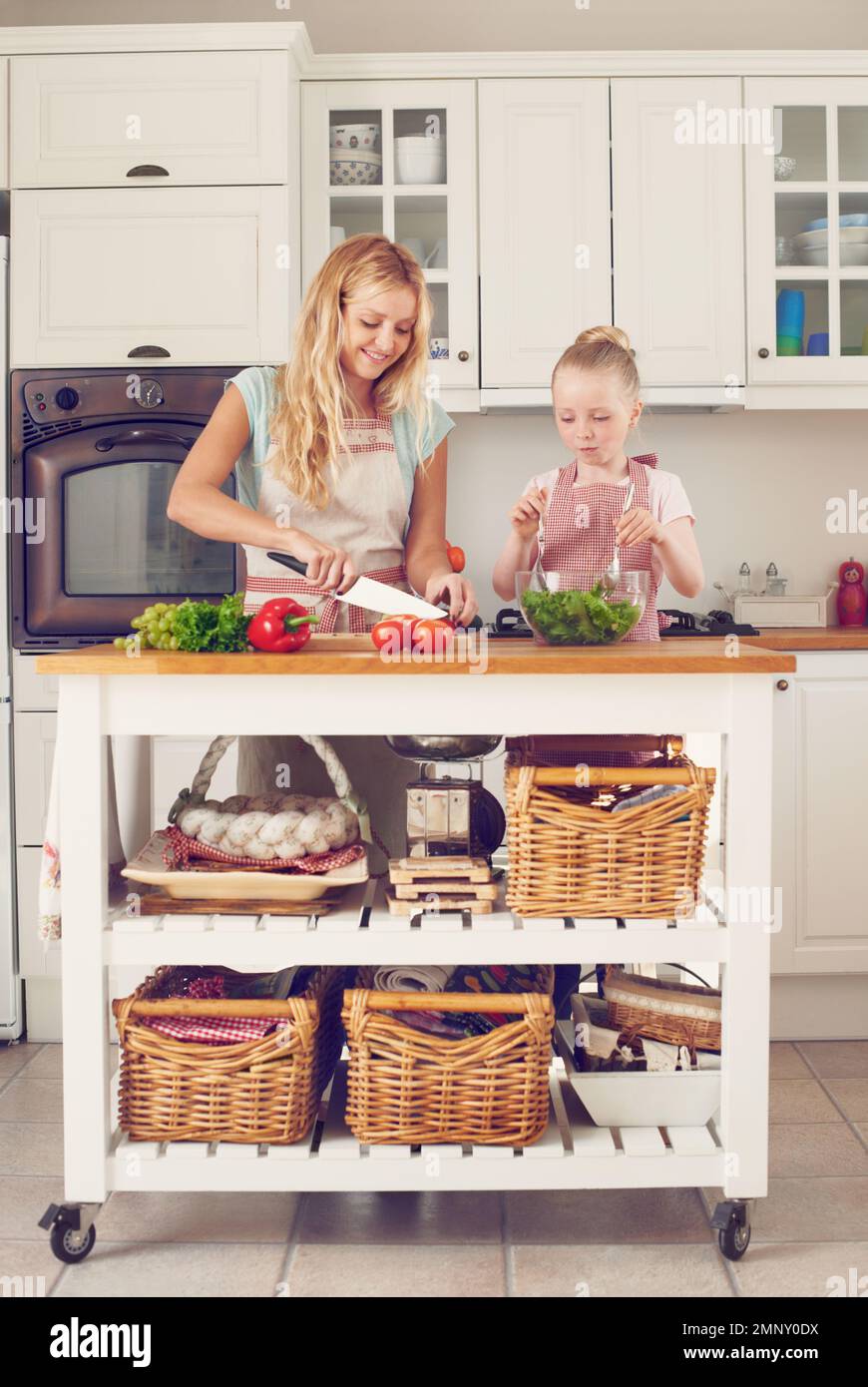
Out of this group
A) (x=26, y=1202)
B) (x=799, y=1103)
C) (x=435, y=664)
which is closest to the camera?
(x=435, y=664)

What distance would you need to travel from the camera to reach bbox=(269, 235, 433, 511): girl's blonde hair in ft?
7.03

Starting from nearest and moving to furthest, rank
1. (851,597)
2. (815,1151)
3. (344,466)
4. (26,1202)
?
(26,1202), (344,466), (815,1151), (851,597)

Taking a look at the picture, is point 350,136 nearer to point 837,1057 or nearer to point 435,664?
point 435,664

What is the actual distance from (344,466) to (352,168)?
56.7 inches

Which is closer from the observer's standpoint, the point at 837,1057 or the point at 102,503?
the point at 837,1057

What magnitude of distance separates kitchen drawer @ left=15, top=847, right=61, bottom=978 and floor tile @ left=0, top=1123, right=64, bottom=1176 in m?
0.59

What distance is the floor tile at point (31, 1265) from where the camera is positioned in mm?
1858

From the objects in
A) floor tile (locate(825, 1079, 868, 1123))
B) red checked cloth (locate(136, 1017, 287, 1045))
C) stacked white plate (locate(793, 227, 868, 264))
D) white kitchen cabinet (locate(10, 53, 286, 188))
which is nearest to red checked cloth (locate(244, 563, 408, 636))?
red checked cloth (locate(136, 1017, 287, 1045))

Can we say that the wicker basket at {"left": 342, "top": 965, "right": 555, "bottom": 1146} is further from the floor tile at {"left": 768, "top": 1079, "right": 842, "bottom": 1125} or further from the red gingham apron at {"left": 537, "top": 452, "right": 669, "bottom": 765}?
the floor tile at {"left": 768, "top": 1079, "right": 842, "bottom": 1125}

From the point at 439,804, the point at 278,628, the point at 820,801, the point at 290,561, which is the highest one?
the point at 290,561

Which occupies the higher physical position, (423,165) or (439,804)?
(423,165)

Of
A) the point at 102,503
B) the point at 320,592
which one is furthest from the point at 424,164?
the point at 320,592

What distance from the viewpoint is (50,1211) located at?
191cm

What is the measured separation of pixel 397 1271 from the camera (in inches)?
74.6
